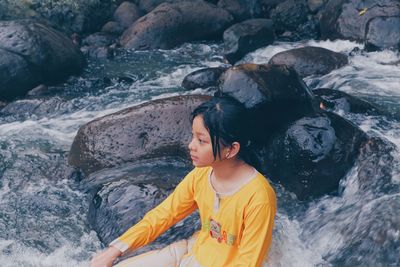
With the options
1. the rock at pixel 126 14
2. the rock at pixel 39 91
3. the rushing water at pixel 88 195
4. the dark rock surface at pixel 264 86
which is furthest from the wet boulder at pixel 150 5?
the dark rock surface at pixel 264 86

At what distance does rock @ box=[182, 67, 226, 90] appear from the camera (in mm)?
9352

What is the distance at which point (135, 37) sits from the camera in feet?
40.0

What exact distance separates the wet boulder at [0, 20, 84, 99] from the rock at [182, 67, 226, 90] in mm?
2744

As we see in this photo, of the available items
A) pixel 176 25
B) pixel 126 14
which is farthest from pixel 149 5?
pixel 176 25

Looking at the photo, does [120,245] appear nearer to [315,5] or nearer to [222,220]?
[222,220]

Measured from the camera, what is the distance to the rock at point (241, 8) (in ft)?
43.4

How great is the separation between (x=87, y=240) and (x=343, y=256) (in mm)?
2654

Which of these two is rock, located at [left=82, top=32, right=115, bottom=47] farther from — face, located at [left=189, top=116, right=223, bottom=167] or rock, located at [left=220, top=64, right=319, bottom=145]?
face, located at [left=189, top=116, right=223, bottom=167]

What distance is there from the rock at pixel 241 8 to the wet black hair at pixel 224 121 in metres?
10.3

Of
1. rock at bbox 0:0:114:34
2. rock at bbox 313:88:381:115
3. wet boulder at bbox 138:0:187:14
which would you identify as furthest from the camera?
wet boulder at bbox 138:0:187:14

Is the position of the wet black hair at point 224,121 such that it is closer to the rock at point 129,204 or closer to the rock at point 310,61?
the rock at point 129,204

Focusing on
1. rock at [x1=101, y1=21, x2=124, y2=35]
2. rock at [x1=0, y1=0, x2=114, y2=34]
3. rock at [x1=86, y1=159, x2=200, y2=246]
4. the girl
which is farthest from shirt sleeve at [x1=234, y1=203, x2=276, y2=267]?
rock at [x1=101, y1=21, x2=124, y2=35]

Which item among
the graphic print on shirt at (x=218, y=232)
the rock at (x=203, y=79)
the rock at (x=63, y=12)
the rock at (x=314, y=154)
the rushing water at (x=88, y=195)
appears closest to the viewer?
the graphic print on shirt at (x=218, y=232)

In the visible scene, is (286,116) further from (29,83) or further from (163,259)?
(29,83)
